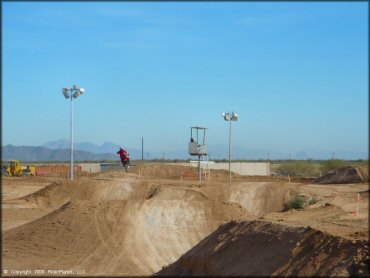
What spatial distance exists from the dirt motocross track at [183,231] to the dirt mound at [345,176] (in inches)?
176

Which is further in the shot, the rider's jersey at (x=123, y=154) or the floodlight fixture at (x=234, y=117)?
the floodlight fixture at (x=234, y=117)

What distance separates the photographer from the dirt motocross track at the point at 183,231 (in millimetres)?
13477

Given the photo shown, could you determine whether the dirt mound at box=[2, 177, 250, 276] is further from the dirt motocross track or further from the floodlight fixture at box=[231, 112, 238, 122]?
the floodlight fixture at box=[231, 112, 238, 122]

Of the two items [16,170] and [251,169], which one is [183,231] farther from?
[251,169]

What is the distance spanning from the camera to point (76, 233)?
903 inches

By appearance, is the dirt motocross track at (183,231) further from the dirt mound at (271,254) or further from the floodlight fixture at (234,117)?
the floodlight fixture at (234,117)

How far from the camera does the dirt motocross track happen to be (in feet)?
44.2

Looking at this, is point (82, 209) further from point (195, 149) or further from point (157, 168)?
point (157, 168)

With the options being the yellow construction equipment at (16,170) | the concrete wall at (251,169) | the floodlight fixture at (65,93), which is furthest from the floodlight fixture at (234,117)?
the yellow construction equipment at (16,170)

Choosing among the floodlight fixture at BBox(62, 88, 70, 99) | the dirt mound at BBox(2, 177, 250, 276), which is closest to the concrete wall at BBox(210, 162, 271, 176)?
the floodlight fixture at BBox(62, 88, 70, 99)

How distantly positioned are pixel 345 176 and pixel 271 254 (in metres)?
32.7

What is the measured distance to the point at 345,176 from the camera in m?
45.0

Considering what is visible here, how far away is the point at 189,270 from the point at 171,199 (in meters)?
11.6

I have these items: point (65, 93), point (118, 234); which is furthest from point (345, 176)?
point (118, 234)
